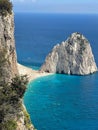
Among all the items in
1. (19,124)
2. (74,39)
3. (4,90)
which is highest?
(74,39)

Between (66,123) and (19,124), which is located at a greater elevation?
(19,124)

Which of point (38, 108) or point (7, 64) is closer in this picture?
point (7, 64)

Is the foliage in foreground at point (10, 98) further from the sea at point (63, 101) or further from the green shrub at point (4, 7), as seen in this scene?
the sea at point (63, 101)

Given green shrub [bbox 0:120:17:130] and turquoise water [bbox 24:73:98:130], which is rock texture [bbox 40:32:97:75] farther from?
green shrub [bbox 0:120:17:130]

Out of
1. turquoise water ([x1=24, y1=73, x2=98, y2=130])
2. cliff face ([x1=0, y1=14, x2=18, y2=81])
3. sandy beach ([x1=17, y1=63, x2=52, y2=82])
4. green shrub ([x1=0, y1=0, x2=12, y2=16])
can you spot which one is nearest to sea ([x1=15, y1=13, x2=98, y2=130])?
turquoise water ([x1=24, y1=73, x2=98, y2=130])

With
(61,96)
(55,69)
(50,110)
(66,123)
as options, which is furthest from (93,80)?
(66,123)

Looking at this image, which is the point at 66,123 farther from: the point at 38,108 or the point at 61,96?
the point at 61,96
